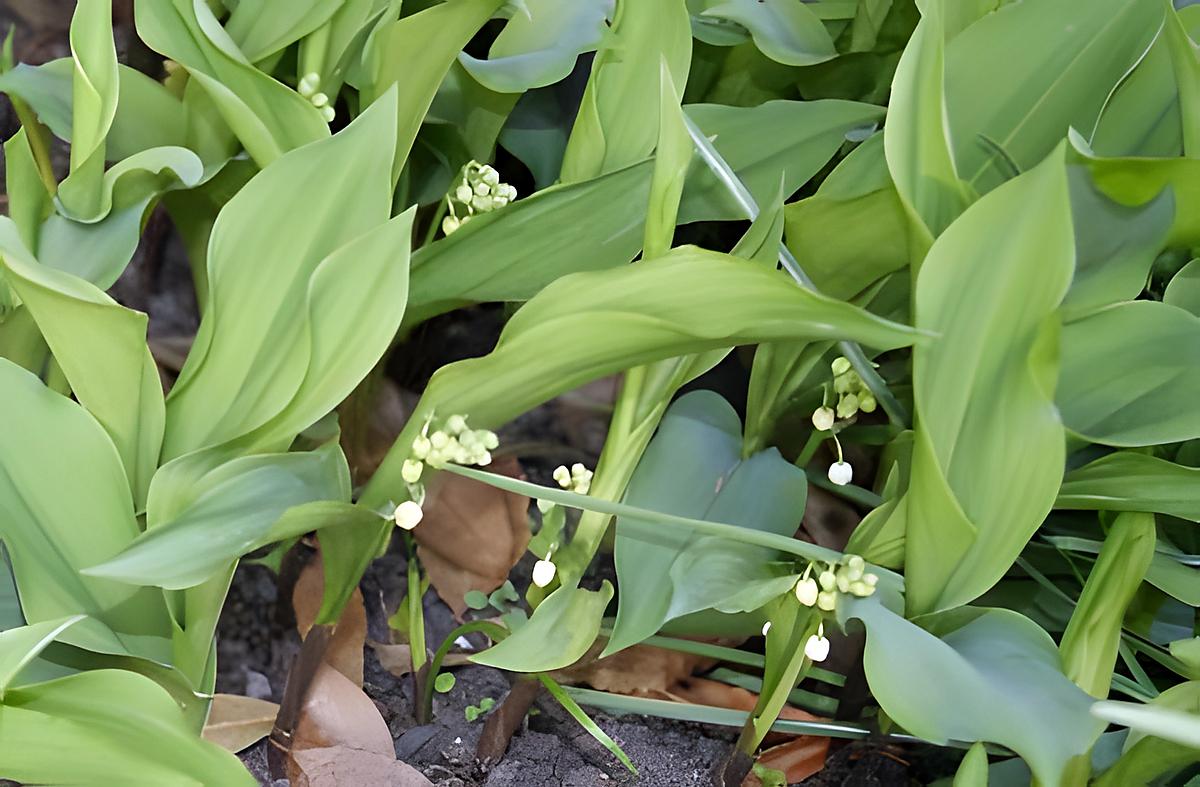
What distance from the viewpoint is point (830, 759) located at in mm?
572

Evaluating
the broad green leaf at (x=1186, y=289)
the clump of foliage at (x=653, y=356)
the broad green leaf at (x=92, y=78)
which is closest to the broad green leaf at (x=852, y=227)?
the clump of foliage at (x=653, y=356)

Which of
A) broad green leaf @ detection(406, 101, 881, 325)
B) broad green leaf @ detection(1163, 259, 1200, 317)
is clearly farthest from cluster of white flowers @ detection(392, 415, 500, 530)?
broad green leaf @ detection(1163, 259, 1200, 317)

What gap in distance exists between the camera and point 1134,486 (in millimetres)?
456

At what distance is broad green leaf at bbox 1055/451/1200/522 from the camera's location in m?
0.44

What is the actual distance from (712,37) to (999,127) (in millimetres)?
192

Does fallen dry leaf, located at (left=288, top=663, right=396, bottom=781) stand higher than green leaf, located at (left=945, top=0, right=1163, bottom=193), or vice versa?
green leaf, located at (left=945, top=0, right=1163, bottom=193)

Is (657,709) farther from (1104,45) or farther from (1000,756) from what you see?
(1104,45)

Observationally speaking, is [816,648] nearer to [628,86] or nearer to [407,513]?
[407,513]

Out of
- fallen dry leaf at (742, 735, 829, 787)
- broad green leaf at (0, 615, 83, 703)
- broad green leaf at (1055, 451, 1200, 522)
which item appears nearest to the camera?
broad green leaf at (0, 615, 83, 703)

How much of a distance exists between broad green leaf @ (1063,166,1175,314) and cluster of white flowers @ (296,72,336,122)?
1.20 ft

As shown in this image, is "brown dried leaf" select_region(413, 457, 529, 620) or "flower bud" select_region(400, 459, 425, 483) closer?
"flower bud" select_region(400, 459, 425, 483)

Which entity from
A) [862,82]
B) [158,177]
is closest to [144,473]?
[158,177]

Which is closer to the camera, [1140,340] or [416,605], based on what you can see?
[1140,340]

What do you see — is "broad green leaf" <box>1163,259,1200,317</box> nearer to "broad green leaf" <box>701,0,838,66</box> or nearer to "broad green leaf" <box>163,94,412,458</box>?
"broad green leaf" <box>701,0,838,66</box>
